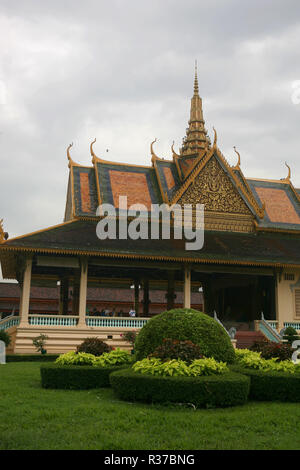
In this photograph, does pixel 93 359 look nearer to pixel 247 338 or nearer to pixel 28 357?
pixel 28 357

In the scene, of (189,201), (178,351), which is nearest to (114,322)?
(189,201)

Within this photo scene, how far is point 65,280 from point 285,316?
38.3ft

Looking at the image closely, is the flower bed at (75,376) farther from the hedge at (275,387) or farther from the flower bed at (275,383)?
the hedge at (275,387)

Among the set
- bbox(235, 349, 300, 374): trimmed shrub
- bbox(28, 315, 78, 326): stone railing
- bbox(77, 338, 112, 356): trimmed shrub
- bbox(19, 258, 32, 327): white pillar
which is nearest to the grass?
bbox(235, 349, 300, 374): trimmed shrub

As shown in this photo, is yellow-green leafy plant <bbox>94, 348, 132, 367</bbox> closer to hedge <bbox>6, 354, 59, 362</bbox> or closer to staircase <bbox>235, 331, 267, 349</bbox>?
hedge <bbox>6, 354, 59, 362</bbox>

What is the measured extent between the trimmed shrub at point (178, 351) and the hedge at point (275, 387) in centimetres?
122

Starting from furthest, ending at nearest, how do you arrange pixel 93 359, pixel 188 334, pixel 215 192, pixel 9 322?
1. pixel 215 192
2. pixel 9 322
3. pixel 93 359
4. pixel 188 334

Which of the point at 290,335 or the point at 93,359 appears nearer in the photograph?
the point at 93,359

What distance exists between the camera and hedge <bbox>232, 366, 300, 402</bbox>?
962 centimetres

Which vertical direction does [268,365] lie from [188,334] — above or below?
below

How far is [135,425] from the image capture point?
718 cm

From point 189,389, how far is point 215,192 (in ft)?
68.3

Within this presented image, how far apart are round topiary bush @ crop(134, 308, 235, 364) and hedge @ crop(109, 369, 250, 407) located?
151 cm

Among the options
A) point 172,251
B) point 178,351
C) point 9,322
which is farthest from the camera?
point 172,251
